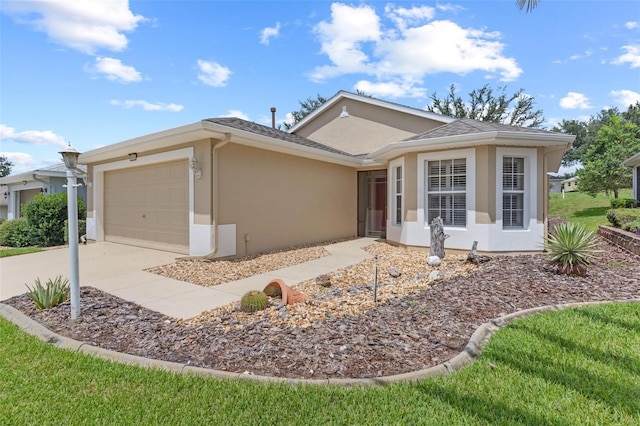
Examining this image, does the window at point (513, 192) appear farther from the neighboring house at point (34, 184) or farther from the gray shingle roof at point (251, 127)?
the neighboring house at point (34, 184)

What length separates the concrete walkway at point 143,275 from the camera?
17.9 feet

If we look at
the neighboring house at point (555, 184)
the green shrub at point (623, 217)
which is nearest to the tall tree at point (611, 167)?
the green shrub at point (623, 217)

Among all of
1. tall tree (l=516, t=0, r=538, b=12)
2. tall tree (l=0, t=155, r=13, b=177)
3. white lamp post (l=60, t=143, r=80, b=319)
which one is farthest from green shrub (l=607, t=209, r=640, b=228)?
tall tree (l=0, t=155, r=13, b=177)

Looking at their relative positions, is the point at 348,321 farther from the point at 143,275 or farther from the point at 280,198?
the point at 280,198

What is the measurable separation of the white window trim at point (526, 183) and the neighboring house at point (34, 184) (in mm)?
14555

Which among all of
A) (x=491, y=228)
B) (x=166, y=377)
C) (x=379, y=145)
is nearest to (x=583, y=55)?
(x=379, y=145)

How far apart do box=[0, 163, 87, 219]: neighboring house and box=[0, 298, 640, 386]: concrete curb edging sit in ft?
36.9

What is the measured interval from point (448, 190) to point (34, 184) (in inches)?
792

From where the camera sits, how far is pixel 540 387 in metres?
2.80

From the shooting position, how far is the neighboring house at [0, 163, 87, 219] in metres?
15.5

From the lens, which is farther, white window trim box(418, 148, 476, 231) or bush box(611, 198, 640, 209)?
bush box(611, 198, 640, 209)

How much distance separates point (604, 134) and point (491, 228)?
24.1 metres

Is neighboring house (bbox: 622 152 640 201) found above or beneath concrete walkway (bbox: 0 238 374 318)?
above

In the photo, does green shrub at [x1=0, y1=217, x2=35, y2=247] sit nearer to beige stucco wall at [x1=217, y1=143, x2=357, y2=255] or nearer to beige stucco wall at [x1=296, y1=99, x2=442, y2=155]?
beige stucco wall at [x1=217, y1=143, x2=357, y2=255]
